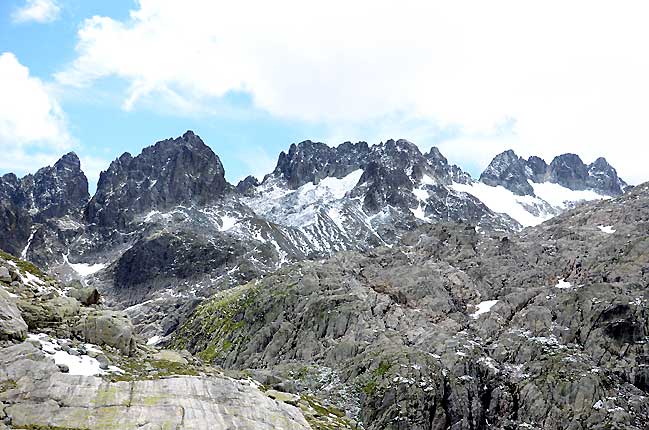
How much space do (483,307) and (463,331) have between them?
50.3 feet

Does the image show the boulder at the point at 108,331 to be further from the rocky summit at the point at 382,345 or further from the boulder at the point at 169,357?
the boulder at the point at 169,357

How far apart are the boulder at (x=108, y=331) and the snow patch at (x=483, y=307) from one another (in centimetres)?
9833

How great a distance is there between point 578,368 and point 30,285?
87289 millimetres

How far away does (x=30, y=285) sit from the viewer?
46.8m

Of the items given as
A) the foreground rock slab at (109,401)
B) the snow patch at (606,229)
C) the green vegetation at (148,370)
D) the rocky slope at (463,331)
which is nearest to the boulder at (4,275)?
the foreground rock slab at (109,401)

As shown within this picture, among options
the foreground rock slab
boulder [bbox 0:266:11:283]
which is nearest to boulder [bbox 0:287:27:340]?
the foreground rock slab

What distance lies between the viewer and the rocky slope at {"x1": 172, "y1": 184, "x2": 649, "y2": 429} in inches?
3760

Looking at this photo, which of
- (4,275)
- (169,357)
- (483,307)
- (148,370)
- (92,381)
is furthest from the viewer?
(483,307)

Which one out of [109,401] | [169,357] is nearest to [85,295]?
[169,357]

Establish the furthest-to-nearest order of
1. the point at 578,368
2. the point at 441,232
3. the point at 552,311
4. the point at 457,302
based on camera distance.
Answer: the point at 441,232
the point at 457,302
the point at 552,311
the point at 578,368

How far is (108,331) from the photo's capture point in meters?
44.5

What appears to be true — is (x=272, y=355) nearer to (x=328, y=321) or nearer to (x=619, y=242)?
(x=328, y=321)

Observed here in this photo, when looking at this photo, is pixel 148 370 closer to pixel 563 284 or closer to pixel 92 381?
pixel 92 381

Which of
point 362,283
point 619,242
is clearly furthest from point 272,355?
point 619,242
